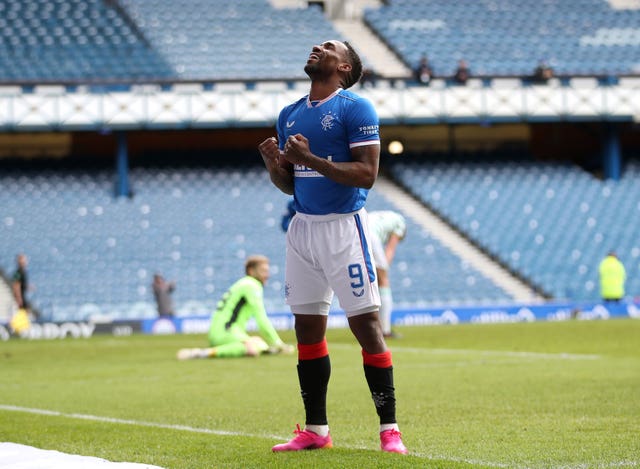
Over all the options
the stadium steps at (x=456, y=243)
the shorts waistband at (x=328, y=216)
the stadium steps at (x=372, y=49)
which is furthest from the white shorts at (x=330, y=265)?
the stadium steps at (x=372, y=49)

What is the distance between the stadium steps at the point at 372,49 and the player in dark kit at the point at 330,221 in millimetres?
29558

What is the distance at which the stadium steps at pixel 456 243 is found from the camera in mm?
31453

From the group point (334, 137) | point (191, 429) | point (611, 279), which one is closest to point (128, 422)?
point (191, 429)

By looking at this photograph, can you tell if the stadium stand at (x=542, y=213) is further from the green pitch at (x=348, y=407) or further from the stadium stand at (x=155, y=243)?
the green pitch at (x=348, y=407)

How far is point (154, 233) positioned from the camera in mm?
31891

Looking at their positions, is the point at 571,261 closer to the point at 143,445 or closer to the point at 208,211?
the point at 208,211

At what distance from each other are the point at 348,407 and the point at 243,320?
6638mm

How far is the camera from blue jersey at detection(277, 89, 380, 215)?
6.10 metres

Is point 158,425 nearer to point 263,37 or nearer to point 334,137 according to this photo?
point 334,137

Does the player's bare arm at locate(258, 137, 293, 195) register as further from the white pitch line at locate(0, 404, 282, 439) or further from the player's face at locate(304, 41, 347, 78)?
the white pitch line at locate(0, 404, 282, 439)

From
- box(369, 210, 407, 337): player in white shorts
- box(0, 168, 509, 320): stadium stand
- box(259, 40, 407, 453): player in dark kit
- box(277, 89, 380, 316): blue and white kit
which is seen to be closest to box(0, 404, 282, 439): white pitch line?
box(259, 40, 407, 453): player in dark kit

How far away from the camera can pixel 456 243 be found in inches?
1313

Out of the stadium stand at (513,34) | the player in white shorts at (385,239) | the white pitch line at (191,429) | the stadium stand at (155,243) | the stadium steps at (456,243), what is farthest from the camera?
the stadium stand at (513,34)

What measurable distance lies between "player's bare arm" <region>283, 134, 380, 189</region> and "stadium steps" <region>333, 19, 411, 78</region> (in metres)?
29.8
